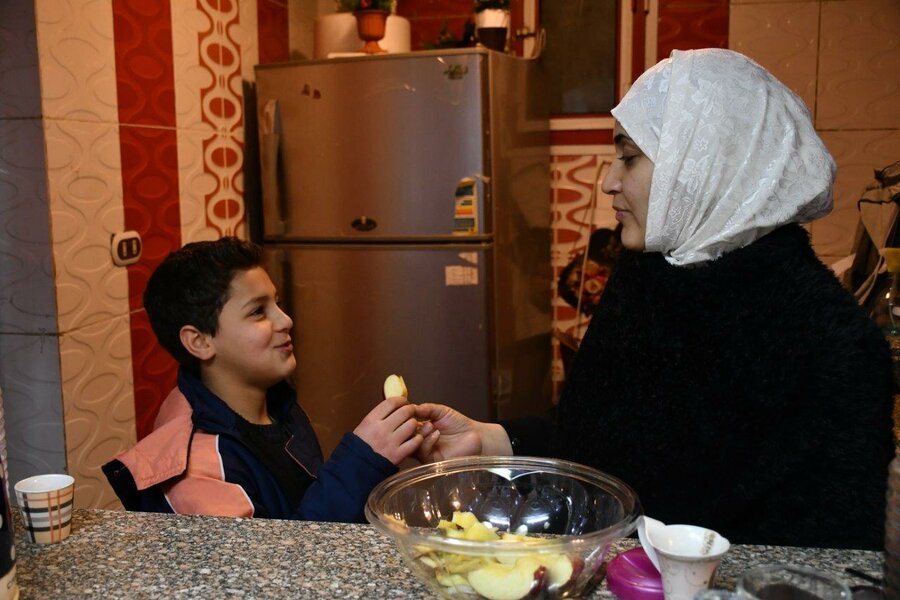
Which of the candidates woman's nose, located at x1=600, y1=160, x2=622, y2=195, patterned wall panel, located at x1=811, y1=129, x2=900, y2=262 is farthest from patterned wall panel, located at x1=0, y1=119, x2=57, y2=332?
patterned wall panel, located at x1=811, y1=129, x2=900, y2=262

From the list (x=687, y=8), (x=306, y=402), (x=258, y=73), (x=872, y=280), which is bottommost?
(x=306, y=402)

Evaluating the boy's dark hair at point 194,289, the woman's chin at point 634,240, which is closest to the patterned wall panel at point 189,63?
Result: the boy's dark hair at point 194,289

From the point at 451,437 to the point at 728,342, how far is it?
0.53 meters

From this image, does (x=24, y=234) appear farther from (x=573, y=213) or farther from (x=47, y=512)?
(x=573, y=213)

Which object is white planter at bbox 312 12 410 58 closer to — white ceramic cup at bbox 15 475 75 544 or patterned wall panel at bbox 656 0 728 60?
patterned wall panel at bbox 656 0 728 60

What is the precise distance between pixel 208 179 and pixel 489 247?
1.01 metres

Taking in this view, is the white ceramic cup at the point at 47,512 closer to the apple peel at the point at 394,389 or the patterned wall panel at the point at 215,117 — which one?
the apple peel at the point at 394,389

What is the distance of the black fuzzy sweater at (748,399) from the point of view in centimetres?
117

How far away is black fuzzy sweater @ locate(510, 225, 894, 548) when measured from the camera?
3.84 feet

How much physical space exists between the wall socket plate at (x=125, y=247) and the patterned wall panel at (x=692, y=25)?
2220 mm

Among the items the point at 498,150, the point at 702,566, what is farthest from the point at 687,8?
the point at 702,566

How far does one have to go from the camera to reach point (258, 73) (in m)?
3.27

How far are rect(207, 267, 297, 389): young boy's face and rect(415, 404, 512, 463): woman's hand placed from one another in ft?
1.16

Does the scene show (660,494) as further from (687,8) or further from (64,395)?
(687,8)
